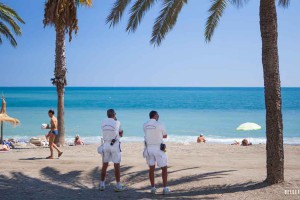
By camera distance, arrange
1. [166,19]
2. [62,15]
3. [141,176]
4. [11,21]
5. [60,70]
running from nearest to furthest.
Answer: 1. [141,176]
2. [166,19]
3. [62,15]
4. [60,70]
5. [11,21]

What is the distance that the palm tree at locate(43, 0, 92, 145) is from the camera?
633 inches

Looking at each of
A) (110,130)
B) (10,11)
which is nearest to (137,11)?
(110,130)

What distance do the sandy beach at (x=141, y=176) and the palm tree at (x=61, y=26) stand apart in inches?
100

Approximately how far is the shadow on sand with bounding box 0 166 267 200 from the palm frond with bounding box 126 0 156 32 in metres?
4.25

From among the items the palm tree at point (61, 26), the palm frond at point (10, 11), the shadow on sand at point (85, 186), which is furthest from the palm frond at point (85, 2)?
the shadow on sand at point (85, 186)

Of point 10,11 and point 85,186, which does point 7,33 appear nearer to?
point 10,11

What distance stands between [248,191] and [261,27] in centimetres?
367

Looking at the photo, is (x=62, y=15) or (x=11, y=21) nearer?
(x=62, y=15)

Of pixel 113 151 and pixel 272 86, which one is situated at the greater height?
pixel 272 86

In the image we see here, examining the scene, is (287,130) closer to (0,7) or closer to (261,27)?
(0,7)

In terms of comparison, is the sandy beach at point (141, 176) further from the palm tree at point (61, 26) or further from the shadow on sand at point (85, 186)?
the palm tree at point (61, 26)

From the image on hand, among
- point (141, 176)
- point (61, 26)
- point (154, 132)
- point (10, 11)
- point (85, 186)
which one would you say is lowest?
point (85, 186)

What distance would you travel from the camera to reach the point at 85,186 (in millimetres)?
9258

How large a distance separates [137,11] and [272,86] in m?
4.81
